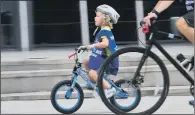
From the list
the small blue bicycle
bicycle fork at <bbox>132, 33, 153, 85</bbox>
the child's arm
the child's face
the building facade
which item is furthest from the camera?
the building facade

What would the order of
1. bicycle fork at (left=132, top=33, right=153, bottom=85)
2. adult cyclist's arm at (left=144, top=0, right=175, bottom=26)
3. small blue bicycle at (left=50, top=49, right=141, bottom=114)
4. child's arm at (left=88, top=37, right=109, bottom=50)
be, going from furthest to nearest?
small blue bicycle at (left=50, top=49, right=141, bottom=114) < child's arm at (left=88, top=37, right=109, bottom=50) < bicycle fork at (left=132, top=33, right=153, bottom=85) < adult cyclist's arm at (left=144, top=0, right=175, bottom=26)

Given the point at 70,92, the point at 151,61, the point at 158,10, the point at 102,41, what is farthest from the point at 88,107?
the point at 158,10

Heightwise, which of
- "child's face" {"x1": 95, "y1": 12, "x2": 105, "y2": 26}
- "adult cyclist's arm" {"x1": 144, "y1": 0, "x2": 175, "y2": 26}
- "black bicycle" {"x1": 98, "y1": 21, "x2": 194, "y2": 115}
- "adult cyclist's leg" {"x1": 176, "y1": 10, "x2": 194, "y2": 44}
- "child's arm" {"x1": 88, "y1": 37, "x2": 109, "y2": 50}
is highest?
"child's face" {"x1": 95, "y1": 12, "x2": 105, "y2": 26}

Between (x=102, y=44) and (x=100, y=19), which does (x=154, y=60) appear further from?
(x=100, y=19)

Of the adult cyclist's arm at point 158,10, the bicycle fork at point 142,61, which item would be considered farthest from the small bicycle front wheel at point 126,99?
the adult cyclist's arm at point 158,10

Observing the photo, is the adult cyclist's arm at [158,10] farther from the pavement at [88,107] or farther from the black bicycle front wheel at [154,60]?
the pavement at [88,107]

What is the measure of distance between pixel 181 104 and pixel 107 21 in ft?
5.89

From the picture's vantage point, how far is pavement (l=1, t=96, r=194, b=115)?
6.23 metres

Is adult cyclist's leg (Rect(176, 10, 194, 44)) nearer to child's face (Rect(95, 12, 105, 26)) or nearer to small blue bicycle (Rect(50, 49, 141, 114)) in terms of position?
child's face (Rect(95, 12, 105, 26))

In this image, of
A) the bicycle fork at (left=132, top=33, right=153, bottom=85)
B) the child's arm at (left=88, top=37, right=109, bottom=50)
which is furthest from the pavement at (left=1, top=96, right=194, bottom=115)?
the bicycle fork at (left=132, top=33, right=153, bottom=85)

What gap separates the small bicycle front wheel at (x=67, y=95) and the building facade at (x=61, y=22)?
6374mm

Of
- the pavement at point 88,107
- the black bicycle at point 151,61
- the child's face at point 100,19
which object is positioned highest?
the child's face at point 100,19

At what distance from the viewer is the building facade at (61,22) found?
12.6 metres

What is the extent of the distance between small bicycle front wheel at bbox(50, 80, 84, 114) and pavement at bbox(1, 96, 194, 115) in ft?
0.48
